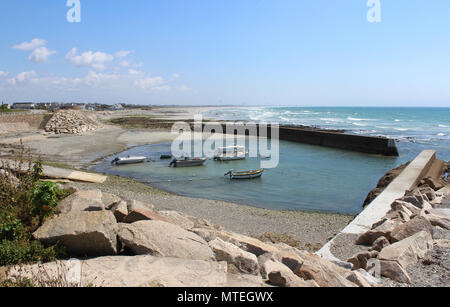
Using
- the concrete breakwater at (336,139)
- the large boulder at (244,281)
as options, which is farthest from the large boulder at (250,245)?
the concrete breakwater at (336,139)

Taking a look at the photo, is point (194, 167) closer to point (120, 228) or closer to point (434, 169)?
point (434, 169)

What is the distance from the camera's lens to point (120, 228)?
5727 mm

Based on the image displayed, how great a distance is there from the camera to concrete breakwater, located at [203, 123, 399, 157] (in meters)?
35.9

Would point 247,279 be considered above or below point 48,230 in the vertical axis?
below

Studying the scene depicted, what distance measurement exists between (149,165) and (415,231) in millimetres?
24374

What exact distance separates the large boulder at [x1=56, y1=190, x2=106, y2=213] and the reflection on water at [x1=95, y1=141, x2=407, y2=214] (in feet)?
36.9

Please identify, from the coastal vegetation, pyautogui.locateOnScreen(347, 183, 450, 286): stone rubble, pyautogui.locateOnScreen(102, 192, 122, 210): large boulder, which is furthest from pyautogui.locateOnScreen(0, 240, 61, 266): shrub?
pyautogui.locateOnScreen(347, 183, 450, 286): stone rubble

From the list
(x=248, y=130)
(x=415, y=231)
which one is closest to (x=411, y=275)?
(x=415, y=231)

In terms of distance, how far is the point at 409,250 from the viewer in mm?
6168

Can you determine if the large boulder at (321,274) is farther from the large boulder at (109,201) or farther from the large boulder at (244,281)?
the large boulder at (109,201)

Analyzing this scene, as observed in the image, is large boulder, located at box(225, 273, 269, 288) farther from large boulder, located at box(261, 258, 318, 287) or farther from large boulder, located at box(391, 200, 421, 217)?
large boulder, located at box(391, 200, 421, 217)

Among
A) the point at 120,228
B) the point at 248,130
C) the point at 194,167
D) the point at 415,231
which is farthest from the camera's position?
the point at 248,130

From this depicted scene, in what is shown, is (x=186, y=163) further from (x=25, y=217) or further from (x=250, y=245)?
(x=250, y=245)

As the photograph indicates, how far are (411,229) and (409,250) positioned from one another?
1516 mm
